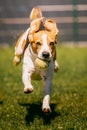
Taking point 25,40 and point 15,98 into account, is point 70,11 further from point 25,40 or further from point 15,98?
point 25,40

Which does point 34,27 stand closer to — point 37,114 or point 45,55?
point 45,55

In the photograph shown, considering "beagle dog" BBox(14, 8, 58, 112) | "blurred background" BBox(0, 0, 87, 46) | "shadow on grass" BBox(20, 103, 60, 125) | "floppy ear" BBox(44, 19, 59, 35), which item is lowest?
"blurred background" BBox(0, 0, 87, 46)

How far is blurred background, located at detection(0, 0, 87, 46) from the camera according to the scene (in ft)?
69.1

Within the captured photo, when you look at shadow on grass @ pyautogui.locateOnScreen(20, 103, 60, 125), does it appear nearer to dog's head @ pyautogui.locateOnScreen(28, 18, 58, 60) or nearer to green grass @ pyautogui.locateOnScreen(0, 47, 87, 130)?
green grass @ pyautogui.locateOnScreen(0, 47, 87, 130)

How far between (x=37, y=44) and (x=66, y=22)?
15.6 meters

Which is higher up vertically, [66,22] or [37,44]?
[37,44]

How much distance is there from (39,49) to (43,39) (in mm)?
139

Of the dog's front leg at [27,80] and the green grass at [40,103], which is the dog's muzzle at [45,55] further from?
the green grass at [40,103]

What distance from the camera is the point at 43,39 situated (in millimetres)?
6461

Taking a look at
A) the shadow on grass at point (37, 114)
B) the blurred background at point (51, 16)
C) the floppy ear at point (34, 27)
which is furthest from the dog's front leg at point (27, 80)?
the blurred background at point (51, 16)

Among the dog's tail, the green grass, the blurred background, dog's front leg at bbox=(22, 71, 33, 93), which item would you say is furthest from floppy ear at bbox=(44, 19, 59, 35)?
the blurred background

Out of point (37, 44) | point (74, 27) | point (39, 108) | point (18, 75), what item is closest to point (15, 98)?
point (39, 108)

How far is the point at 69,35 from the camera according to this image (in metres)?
22.0

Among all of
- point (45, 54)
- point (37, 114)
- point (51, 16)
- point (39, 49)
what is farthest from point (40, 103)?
point (51, 16)
